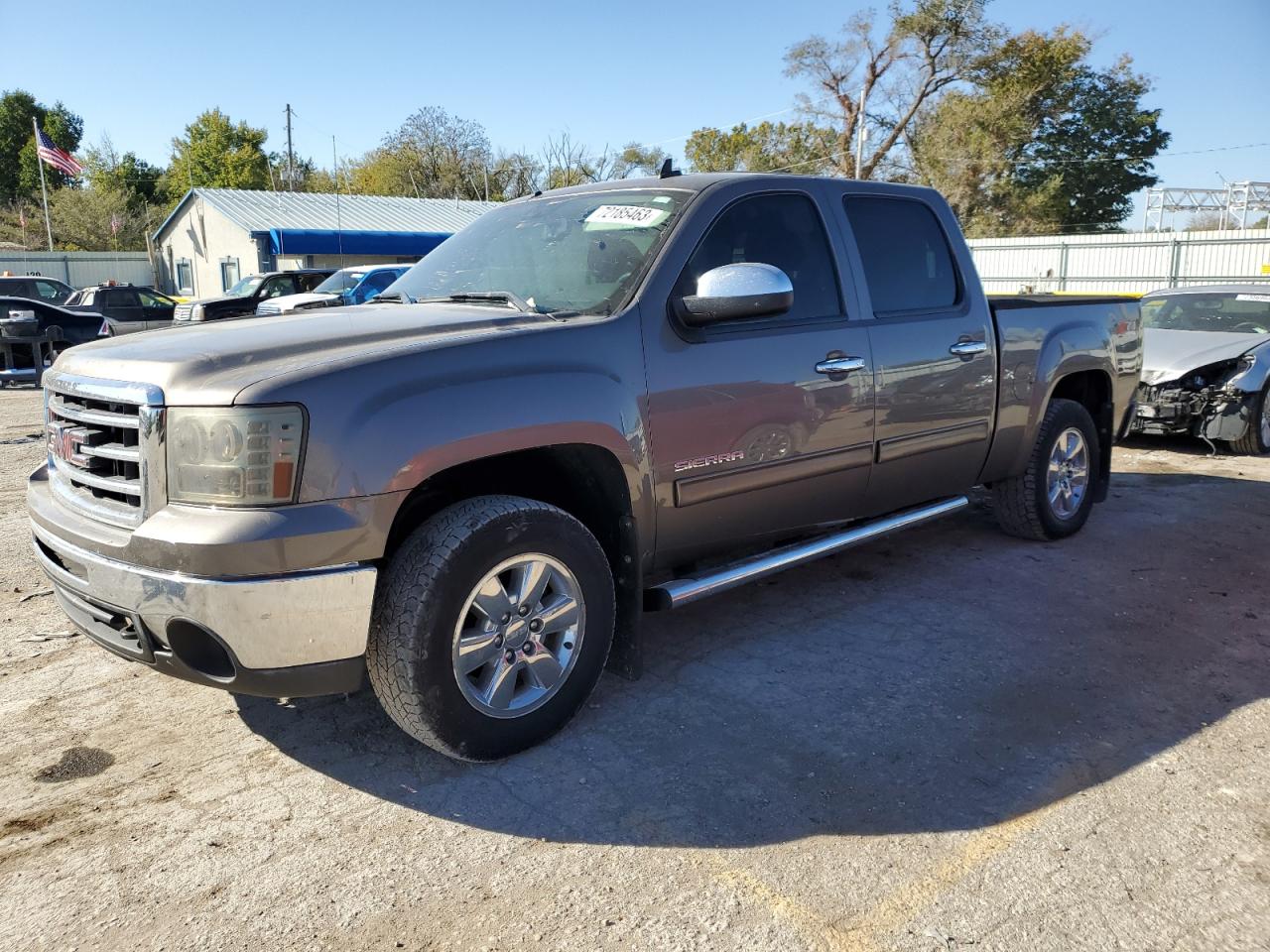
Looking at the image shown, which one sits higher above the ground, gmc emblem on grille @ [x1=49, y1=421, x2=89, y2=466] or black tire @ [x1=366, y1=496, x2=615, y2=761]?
gmc emblem on grille @ [x1=49, y1=421, x2=89, y2=466]

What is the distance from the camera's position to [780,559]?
4.07 metres

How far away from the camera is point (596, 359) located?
11.0ft

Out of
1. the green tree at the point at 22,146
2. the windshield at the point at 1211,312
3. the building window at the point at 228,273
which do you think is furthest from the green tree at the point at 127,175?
the windshield at the point at 1211,312

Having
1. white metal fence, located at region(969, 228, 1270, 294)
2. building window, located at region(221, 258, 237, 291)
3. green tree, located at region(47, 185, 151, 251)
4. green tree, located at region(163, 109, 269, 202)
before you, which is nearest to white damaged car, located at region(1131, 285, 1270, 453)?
white metal fence, located at region(969, 228, 1270, 294)

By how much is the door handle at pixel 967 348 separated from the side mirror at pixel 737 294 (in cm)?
153

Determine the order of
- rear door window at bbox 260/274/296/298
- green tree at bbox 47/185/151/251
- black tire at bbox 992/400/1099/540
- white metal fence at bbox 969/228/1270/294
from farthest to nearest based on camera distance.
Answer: green tree at bbox 47/185/151/251, white metal fence at bbox 969/228/1270/294, rear door window at bbox 260/274/296/298, black tire at bbox 992/400/1099/540

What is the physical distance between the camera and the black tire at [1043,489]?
5.61 metres

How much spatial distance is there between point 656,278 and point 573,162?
48.2 m

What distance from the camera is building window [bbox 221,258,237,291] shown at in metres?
37.3

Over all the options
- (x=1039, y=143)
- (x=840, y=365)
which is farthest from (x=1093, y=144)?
(x=840, y=365)

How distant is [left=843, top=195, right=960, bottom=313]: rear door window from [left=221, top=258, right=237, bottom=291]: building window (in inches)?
1438

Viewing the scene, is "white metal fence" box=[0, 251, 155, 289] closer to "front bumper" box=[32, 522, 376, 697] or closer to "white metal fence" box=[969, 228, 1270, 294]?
"white metal fence" box=[969, 228, 1270, 294]

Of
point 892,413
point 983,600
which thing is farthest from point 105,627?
point 983,600

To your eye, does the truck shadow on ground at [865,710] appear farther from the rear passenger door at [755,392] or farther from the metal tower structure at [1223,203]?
the metal tower structure at [1223,203]
